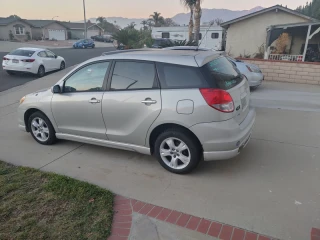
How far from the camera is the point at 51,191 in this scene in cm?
333

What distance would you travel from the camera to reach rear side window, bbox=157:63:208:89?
3.36 m

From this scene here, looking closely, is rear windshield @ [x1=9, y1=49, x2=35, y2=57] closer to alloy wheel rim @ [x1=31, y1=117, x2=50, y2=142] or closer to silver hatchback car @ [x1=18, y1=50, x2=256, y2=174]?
alloy wheel rim @ [x1=31, y1=117, x2=50, y2=142]

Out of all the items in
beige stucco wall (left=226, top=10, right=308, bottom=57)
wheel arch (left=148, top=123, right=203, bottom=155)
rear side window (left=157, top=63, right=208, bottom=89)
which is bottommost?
wheel arch (left=148, top=123, right=203, bottom=155)

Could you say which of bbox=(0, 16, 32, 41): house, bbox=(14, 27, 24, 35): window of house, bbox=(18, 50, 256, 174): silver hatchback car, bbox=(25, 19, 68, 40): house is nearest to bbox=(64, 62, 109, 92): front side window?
bbox=(18, 50, 256, 174): silver hatchback car

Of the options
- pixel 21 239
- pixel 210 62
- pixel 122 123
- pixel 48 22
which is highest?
pixel 48 22

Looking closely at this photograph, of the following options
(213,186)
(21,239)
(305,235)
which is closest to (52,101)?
(21,239)

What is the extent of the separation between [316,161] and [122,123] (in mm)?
3045

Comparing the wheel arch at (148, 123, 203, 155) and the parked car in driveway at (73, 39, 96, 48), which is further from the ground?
the parked car in driveway at (73, 39, 96, 48)

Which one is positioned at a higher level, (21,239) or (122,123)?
(122,123)

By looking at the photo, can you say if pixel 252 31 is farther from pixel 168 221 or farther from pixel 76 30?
pixel 76 30

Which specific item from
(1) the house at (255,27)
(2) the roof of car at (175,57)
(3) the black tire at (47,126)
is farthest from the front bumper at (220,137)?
(1) the house at (255,27)

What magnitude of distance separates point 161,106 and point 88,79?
4.73 feet

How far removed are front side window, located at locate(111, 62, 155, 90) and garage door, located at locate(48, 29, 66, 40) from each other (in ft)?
201

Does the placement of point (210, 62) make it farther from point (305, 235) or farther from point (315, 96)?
point (315, 96)
